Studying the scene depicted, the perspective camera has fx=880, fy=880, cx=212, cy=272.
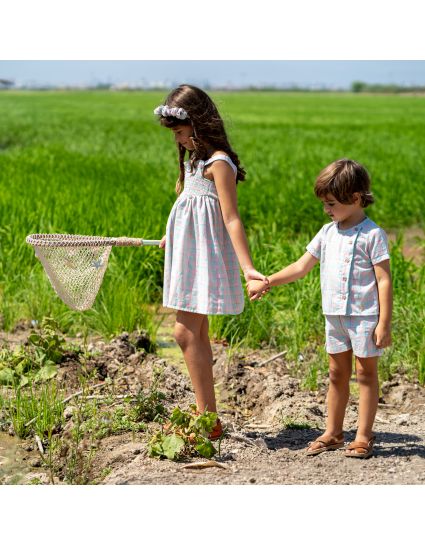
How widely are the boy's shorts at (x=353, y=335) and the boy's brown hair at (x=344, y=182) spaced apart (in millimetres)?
487

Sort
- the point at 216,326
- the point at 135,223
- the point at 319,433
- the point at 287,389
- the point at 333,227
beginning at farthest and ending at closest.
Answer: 1. the point at 135,223
2. the point at 216,326
3. the point at 287,389
4. the point at 319,433
5. the point at 333,227

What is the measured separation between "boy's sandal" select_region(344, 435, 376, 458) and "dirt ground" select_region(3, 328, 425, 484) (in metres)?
0.03

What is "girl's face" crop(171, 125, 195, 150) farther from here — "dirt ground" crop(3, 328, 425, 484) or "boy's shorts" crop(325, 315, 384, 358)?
"dirt ground" crop(3, 328, 425, 484)

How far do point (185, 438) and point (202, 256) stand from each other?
0.77 meters

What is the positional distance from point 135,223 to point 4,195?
2672mm

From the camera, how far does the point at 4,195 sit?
9.80 metres

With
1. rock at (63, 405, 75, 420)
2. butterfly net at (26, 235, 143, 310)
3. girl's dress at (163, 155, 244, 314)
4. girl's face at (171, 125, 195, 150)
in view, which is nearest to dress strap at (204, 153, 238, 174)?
girl's dress at (163, 155, 244, 314)

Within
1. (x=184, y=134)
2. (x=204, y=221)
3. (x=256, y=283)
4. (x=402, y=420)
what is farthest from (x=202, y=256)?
(x=402, y=420)

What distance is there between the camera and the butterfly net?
159 inches

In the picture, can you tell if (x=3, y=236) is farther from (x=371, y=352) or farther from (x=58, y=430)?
(x=371, y=352)

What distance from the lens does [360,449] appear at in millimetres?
3672

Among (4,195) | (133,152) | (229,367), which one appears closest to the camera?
(229,367)

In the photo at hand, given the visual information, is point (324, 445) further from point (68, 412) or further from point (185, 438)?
point (68, 412)

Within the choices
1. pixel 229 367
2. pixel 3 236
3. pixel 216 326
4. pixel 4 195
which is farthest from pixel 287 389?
pixel 4 195
